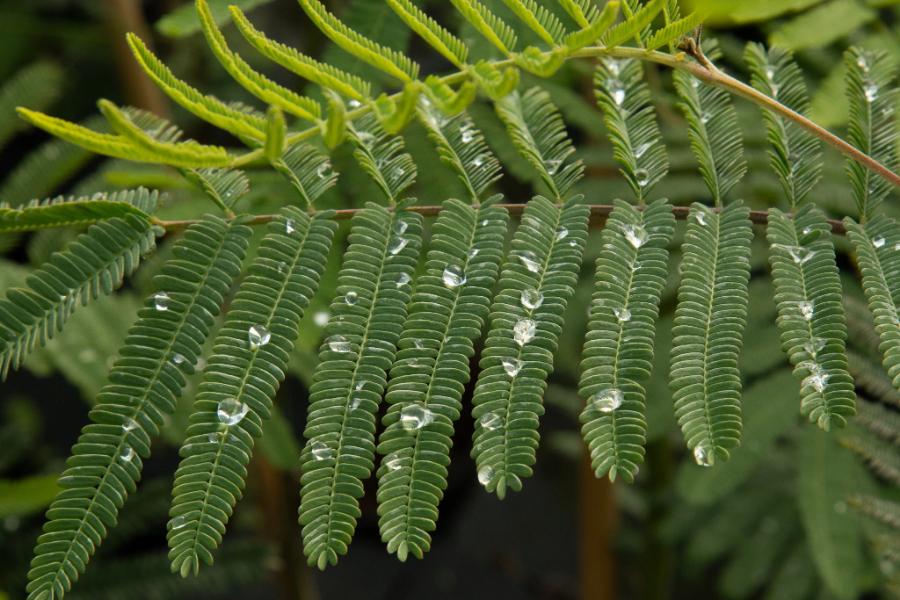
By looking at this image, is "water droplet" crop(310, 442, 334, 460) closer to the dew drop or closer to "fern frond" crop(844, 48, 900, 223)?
the dew drop

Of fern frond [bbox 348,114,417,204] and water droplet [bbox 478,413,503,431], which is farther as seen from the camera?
fern frond [bbox 348,114,417,204]

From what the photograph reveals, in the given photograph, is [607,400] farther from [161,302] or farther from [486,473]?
[161,302]

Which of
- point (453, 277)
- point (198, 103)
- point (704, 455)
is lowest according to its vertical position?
point (704, 455)

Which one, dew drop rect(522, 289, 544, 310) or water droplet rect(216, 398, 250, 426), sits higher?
dew drop rect(522, 289, 544, 310)

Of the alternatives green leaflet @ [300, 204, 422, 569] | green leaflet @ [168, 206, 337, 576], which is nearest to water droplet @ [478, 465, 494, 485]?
green leaflet @ [300, 204, 422, 569]

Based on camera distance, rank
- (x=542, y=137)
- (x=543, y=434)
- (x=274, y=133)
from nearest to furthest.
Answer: (x=274, y=133), (x=542, y=137), (x=543, y=434)

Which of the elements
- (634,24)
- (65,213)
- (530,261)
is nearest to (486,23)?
(634,24)

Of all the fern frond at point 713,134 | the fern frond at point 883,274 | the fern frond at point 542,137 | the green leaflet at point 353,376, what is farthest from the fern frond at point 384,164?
the fern frond at point 883,274
